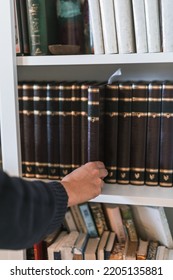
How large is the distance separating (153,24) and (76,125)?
12.1 inches

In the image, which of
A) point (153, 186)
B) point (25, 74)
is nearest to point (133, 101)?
point (153, 186)

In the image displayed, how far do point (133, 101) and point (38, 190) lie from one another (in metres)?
0.35

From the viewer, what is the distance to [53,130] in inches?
36.3

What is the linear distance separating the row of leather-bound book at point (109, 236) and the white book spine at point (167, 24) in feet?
1.46

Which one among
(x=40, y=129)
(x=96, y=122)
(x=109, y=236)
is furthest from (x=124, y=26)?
(x=109, y=236)

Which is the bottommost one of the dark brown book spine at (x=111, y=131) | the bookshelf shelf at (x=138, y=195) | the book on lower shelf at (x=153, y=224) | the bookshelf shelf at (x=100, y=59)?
the book on lower shelf at (x=153, y=224)

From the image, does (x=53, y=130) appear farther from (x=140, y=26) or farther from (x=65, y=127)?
(x=140, y=26)

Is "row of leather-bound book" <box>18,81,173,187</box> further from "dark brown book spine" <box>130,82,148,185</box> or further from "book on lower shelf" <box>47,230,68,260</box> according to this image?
"book on lower shelf" <box>47,230,68,260</box>

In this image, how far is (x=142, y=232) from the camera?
1.07 m

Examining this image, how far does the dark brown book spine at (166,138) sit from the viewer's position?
84cm

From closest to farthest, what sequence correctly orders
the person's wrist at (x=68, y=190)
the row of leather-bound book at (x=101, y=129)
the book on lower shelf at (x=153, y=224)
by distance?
the person's wrist at (x=68, y=190) < the row of leather-bound book at (x=101, y=129) < the book on lower shelf at (x=153, y=224)

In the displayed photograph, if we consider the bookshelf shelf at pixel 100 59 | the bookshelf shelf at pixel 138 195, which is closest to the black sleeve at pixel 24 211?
the bookshelf shelf at pixel 138 195

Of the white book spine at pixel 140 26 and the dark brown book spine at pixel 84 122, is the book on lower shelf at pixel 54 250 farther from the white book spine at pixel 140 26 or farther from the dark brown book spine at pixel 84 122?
the white book spine at pixel 140 26
